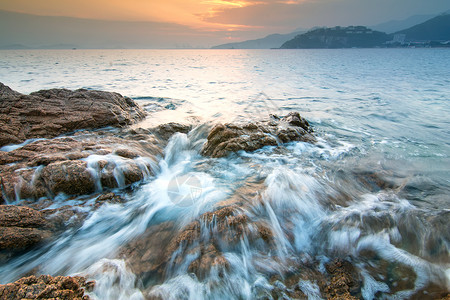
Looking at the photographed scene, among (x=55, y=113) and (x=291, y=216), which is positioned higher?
(x=55, y=113)

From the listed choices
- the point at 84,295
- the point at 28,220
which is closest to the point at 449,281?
the point at 84,295

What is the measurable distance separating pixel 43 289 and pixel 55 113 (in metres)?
6.48

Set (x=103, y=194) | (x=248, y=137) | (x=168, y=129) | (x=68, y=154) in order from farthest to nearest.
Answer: (x=168, y=129) → (x=248, y=137) → (x=68, y=154) → (x=103, y=194)

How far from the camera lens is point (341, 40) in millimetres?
177500

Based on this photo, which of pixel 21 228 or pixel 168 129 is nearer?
pixel 21 228

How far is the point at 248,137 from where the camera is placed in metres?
6.14

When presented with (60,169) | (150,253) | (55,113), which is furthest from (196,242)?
(55,113)

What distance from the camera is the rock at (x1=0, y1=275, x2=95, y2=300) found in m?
1.79

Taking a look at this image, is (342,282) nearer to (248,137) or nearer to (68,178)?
(248,137)

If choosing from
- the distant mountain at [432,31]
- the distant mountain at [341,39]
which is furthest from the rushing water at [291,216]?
the distant mountain at [432,31]

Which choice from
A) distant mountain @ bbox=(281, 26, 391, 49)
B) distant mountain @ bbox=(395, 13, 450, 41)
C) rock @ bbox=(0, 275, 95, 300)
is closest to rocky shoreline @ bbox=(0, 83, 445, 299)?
rock @ bbox=(0, 275, 95, 300)

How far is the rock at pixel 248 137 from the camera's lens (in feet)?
19.1

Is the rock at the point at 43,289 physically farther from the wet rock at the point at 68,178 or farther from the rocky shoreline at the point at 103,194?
the wet rock at the point at 68,178

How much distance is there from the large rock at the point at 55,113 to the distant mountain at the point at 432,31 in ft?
752
